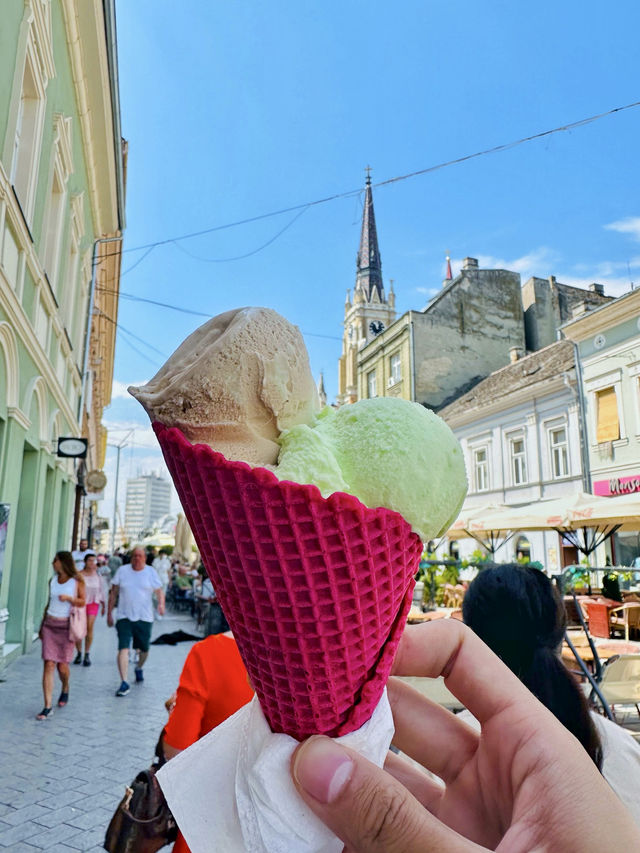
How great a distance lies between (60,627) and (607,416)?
1599cm

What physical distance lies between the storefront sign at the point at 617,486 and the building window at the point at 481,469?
5685 millimetres

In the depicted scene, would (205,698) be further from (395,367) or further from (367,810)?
(395,367)

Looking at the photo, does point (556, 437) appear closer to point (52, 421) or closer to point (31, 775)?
point (52, 421)

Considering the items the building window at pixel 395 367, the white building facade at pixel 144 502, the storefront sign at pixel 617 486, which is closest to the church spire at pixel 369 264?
the building window at pixel 395 367

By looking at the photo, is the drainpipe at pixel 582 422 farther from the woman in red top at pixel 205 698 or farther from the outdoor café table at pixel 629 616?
the woman in red top at pixel 205 698

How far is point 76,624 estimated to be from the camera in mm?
6668

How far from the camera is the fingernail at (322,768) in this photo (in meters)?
0.95

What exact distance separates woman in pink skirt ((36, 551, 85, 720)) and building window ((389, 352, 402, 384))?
21976 mm

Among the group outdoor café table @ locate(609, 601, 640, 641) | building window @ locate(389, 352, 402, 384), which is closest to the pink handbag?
outdoor café table @ locate(609, 601, 640, 641)

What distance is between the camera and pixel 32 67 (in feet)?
23.1

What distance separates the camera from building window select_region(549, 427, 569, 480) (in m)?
19.2

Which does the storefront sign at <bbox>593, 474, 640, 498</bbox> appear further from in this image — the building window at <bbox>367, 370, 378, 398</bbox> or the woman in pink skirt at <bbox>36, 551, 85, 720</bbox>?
the woman in pink skirt at <bbox>36, 551, 85, 720</bbox>

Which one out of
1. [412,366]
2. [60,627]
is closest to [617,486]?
[412,366]

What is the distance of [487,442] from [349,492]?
895 inches
